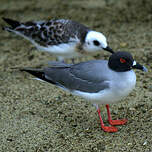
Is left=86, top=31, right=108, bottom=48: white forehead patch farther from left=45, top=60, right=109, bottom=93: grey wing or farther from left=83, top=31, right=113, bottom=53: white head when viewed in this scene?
left=45, top=60, right=109, bottom=93: grey wing

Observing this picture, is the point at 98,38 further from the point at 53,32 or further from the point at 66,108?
the point at 66,108

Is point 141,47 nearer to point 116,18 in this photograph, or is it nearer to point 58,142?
point 116,18

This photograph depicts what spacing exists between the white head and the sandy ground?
76 cm

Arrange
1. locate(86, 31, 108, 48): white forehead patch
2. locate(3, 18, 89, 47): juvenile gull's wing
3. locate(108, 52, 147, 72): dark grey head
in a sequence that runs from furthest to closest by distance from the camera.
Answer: locate(3, 18, 89, 47): juvenile gull's wing
locate(86, 31, 108, 48): white forehead patch
locate(108, 52, 147, 72): dark grey head

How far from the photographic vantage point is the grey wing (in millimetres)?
3967

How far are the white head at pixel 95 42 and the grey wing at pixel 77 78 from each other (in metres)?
1.24

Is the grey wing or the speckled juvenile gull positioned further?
the speckled juvenile gull

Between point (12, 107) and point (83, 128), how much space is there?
1.25m

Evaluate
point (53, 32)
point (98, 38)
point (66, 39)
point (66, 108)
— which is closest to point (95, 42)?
point (98, 38)

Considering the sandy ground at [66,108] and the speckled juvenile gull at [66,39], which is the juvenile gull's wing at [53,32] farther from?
the sandy ground at [66,108]

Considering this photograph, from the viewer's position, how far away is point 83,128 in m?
4.28

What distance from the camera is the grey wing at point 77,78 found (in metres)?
3.97

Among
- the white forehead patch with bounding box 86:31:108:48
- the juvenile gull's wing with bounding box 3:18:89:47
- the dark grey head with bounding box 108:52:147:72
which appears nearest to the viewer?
the dark grey head with bounding box 108:52:147:72

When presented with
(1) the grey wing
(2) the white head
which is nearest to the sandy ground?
(1) the grey wing
